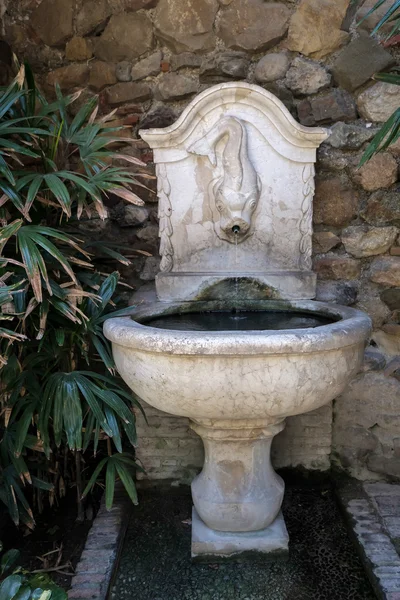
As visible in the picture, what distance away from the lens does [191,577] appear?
1707 millimetres

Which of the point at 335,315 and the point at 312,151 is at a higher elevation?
the point at 312,151

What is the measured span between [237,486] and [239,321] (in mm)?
600

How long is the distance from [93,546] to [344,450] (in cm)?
116

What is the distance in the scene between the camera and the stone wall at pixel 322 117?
7.22 feet

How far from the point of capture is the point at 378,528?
74.6 inches

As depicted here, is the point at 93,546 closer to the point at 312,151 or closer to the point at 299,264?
the point at 299,264

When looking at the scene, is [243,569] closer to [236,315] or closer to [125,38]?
[236,315]

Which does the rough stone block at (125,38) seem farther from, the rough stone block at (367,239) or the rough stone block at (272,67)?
the rough stone block at (367,239)

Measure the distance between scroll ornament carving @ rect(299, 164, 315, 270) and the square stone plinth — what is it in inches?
43.2

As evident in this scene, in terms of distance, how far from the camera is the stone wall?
2201 mm

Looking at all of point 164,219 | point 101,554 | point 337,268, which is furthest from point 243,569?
point 164,219

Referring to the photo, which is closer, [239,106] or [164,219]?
[239,106]

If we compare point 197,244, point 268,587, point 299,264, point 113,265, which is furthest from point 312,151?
point 268,587

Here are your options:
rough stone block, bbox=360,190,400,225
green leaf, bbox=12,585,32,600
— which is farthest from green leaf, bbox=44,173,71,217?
rough stone block, bbox=360,190,400,225
